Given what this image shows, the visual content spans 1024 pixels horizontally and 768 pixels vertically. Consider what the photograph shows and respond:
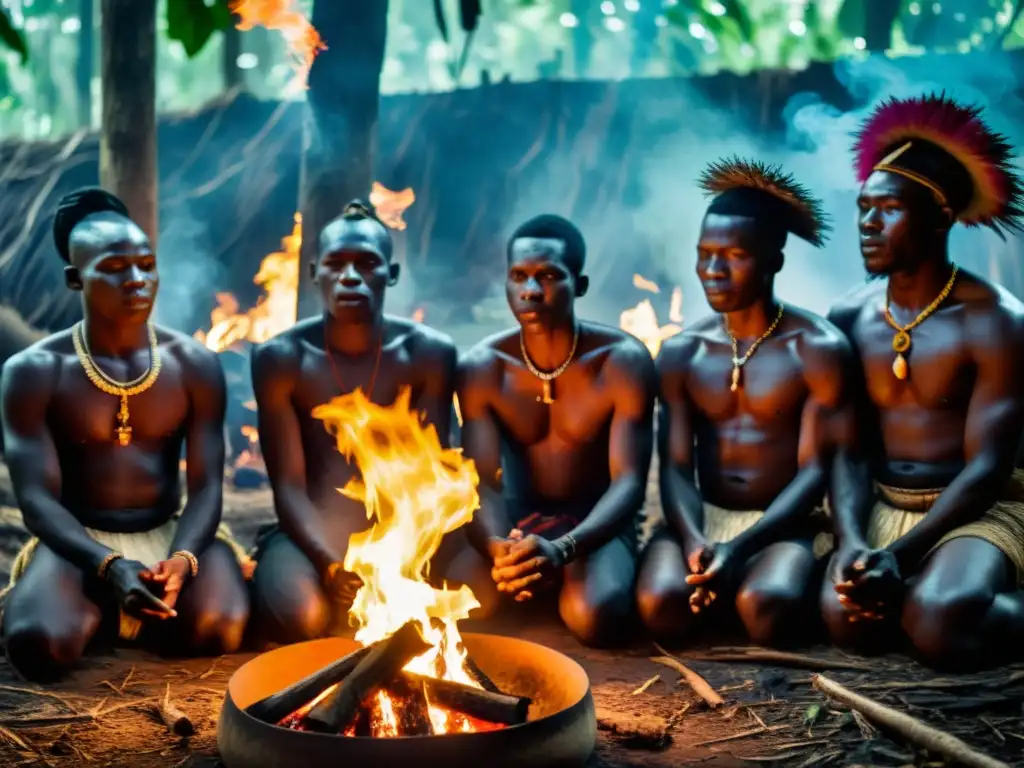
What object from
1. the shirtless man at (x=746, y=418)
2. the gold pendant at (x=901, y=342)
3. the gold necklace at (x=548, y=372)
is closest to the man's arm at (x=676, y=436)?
the shirtless man at (x=746, y=418)

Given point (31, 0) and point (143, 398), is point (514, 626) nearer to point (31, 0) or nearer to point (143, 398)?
point (143, 398)

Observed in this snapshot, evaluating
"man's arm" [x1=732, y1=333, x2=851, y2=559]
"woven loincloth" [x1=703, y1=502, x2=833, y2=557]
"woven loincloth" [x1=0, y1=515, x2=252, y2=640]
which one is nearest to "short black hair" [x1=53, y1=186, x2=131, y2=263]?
"woven loincloth" [x1=0, y1=515, x2=252, y2=640]

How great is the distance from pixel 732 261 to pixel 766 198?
15.8 inches

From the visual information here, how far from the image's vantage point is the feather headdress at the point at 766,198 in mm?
5348

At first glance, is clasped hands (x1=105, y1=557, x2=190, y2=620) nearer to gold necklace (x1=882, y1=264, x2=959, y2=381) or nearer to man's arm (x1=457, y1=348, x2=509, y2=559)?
man's arm (x1=457, y1=348, x2=509, y2=559)

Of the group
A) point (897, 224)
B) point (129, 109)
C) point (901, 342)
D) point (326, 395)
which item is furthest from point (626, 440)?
point (129, 109)

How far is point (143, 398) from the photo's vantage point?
5078mm

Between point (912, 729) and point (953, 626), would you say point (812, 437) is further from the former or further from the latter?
point (912, 729)

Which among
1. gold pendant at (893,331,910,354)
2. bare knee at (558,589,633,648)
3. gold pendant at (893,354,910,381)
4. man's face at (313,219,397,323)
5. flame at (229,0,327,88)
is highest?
flame at (229,0,327,88)

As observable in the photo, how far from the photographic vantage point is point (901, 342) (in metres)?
5.17

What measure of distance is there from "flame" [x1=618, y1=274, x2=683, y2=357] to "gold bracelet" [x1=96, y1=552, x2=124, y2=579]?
638 centimetres

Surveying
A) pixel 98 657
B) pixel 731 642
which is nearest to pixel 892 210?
pixel 731 642

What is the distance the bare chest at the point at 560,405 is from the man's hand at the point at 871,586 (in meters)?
1.42

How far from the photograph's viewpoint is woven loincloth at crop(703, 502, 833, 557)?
5.33 metres
